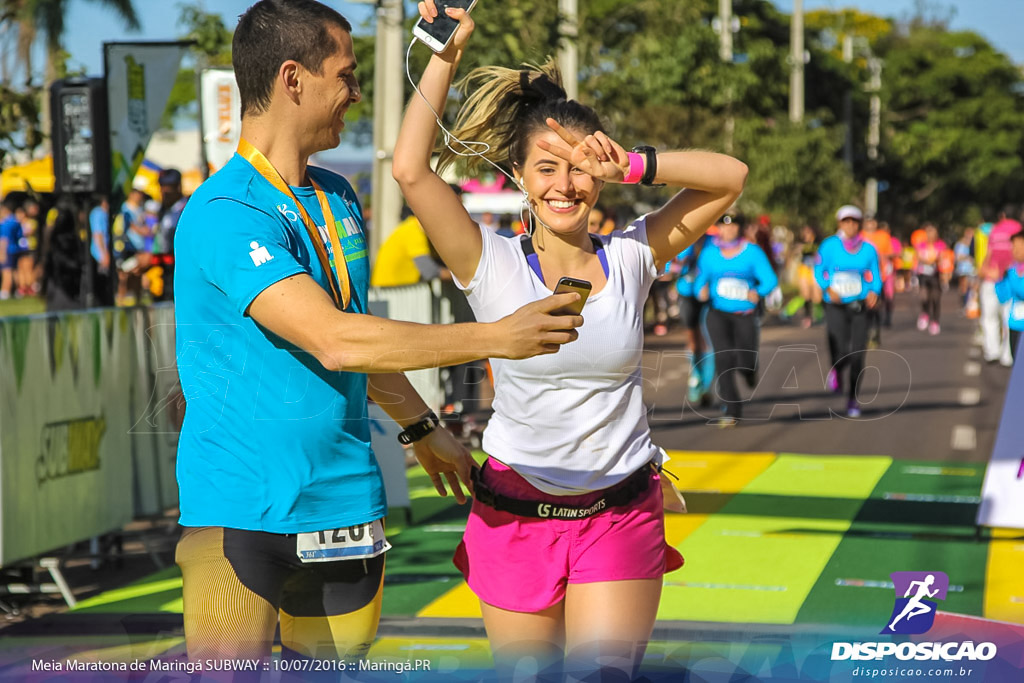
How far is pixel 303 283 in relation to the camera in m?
2.60

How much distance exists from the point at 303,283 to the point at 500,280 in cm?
83

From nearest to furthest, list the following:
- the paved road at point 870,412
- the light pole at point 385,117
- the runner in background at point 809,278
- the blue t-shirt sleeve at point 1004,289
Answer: the paved road at point 870,412 < the light pole at point 385,117 < the blue t-shirt sleeve at point 1004,289 < the runner in background at point 809,278

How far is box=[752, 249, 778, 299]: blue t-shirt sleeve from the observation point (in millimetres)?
12750

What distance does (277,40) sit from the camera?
2842mm

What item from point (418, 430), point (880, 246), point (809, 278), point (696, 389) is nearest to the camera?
point (418, 430)

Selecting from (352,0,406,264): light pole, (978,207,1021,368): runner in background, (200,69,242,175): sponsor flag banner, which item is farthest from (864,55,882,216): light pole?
(200,69,242,175): sponsor flag banner

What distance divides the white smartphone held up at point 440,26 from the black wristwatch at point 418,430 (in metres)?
0.97

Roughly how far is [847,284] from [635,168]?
1062 centimetres

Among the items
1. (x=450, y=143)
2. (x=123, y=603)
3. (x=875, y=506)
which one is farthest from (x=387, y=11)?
(x=450, y=143)

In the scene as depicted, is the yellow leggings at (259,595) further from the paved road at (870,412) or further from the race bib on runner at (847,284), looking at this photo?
the race bib on runner at (847,284)

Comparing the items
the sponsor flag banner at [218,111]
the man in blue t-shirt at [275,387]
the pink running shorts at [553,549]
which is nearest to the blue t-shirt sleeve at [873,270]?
the sponsor flag banner at [218,111]

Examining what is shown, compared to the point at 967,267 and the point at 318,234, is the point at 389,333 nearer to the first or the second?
the point at 318,234

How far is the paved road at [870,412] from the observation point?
11.6 metres

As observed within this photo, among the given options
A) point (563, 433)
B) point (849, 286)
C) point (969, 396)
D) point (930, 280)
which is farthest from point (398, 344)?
point (930, 280)
